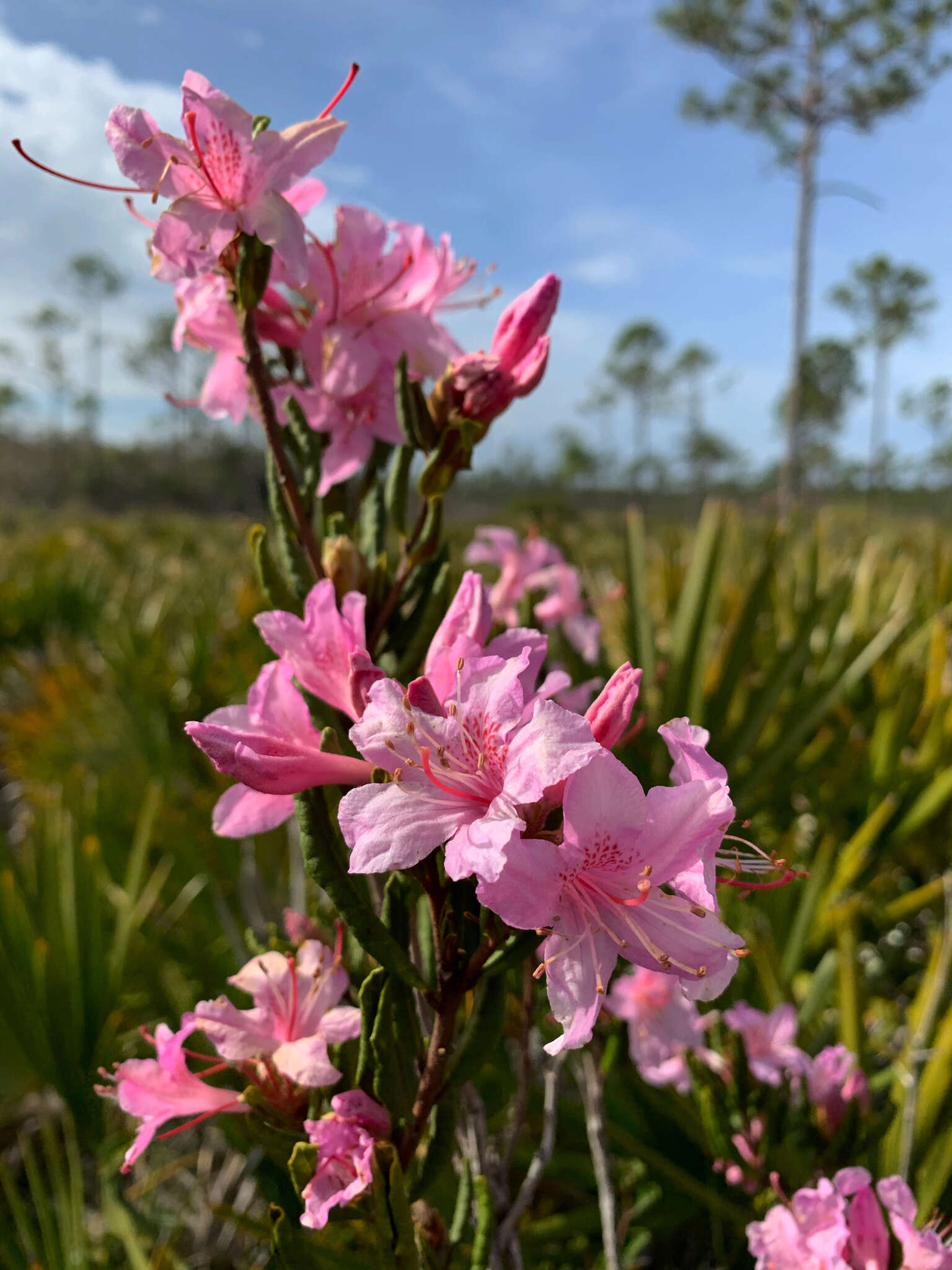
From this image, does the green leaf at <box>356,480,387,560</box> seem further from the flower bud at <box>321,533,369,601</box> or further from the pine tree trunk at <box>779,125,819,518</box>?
the pine tree trunk at <box>779,125,819,518</box>

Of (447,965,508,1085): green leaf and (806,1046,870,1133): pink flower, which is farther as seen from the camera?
(806,1046,870,1133): pink flower

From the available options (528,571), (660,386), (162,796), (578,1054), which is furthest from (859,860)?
(660,386)

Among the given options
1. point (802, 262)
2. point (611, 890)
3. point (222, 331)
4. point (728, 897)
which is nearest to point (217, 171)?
point (222, 331)

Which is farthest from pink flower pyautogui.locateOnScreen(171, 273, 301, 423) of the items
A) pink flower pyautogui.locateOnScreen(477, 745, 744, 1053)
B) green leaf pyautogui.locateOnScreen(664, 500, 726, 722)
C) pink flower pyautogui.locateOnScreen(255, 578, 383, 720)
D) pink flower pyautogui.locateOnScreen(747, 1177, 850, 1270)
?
green leaf pyautogui.locateOnScreen(664, 500, 726, 722)

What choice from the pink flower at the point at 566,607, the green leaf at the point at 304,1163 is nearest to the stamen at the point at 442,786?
the green leaf at the point at 304,1163

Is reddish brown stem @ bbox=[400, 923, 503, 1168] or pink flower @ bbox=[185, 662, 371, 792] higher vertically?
pink flower @ bbox=[185, 662, 371, 792]

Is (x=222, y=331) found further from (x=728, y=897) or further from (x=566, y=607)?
(x=728, y=897)

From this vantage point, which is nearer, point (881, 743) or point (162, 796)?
point (881, 743)

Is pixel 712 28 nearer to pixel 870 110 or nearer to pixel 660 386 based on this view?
pixel 870 110
